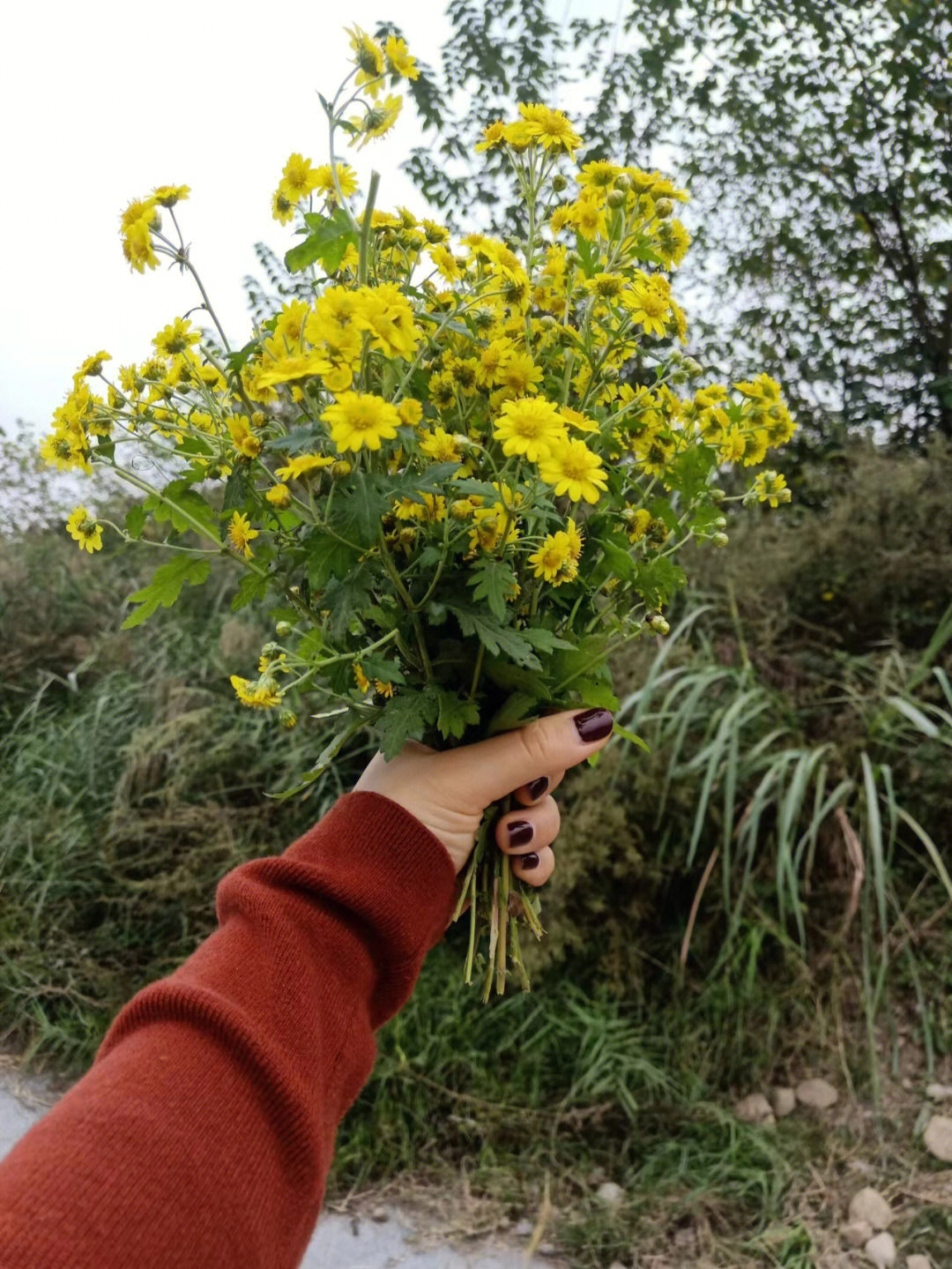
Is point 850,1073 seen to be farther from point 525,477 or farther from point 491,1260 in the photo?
point 525,477

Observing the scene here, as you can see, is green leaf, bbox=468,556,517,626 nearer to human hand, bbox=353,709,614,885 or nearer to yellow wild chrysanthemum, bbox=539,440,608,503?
yellow wild chrysanthemum, bbox=539,440,608,503

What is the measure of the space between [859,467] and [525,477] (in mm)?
2508

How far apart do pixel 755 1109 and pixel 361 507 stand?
75.8 inches

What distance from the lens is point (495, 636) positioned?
954 mm

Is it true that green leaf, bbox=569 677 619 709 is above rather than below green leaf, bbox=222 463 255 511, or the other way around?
below

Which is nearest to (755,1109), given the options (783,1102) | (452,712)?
(783,1102)

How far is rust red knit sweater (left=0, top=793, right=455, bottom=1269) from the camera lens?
0.71 metres

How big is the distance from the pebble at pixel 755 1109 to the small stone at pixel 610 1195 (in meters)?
0.32

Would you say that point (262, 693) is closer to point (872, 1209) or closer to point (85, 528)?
point (85, 528)

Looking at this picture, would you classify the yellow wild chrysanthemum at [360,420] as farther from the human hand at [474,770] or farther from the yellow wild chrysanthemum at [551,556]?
the human hand at [474,770]

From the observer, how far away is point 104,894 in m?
2.71

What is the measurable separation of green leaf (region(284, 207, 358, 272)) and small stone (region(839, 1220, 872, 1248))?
2036mm

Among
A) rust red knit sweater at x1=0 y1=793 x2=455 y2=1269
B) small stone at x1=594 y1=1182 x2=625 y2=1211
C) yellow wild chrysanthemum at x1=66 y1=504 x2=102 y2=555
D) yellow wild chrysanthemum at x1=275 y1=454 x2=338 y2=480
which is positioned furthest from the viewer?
small stone at x1=594 y1=1182 x2=625 y2=1211

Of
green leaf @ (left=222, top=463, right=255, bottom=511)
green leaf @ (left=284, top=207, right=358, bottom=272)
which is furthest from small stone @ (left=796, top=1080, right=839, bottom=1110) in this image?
green leaf @ (left=284, top=207, right=358, bottom=272)
